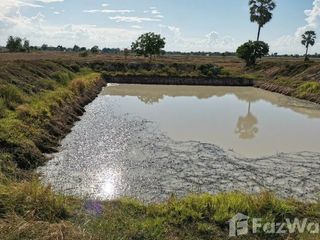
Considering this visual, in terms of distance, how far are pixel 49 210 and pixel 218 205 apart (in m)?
3.34

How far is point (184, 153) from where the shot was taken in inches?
553

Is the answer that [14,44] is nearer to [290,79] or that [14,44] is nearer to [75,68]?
[75,68]

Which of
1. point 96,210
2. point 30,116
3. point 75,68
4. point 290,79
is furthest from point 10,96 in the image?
point 290,79

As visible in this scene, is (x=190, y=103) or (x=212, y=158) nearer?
(x=212, y=158)

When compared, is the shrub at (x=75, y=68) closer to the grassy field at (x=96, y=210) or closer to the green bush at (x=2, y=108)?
the green bush at (x=2, y=108)

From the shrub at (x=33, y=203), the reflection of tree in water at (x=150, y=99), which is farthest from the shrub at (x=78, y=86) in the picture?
the shrub at (x=33, y=203)

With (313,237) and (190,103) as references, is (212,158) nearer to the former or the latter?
(313,237)

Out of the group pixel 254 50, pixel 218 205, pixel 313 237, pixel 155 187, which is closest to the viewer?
pixel 313 237

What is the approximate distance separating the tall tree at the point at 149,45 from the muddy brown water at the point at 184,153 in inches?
1391

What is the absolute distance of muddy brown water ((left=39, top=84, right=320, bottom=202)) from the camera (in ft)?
35.2

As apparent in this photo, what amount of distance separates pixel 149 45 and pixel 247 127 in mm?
41967

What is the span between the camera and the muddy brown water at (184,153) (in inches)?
422

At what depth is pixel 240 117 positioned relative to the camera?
2370 cm

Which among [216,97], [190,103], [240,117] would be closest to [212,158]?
[240,117]
